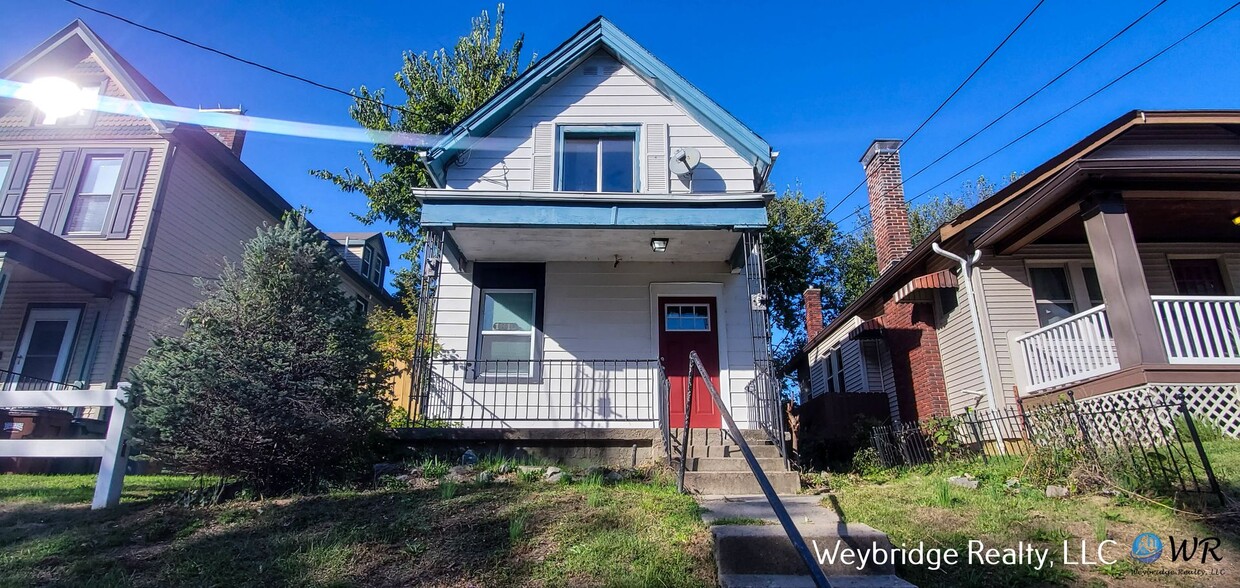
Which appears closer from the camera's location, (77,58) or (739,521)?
(739,521)

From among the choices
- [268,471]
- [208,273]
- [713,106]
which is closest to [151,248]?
[208,273]

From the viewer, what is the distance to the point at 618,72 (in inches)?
419

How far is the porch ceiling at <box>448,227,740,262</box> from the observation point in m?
8.69

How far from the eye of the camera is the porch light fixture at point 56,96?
42.6 ft

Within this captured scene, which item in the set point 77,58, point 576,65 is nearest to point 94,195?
point 77,58

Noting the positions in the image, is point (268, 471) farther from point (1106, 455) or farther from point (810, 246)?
point (810, 246)

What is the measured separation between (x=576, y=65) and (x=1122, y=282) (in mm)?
8215

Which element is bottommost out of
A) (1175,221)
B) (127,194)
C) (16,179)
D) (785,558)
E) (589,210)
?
(785,558)

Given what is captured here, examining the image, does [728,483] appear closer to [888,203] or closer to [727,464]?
[727,464]

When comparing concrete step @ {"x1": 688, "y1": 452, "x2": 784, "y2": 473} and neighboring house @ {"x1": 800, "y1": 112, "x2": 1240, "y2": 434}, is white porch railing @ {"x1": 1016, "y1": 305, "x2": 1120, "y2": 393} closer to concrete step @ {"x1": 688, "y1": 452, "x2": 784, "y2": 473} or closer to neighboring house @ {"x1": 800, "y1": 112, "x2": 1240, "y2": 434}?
neighboring house @ {"x1": 800, "y1": 112, "x2": 1240, "y2": 434}

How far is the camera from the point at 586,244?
9.08 metres

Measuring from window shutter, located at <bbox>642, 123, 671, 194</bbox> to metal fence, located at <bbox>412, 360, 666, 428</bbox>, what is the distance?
8.85 feet

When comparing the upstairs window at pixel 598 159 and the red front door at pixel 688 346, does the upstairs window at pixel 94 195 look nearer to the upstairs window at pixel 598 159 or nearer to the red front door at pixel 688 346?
the upstairs window at pixel 598 159

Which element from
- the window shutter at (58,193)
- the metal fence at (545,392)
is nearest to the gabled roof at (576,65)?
the metal fence at (545,392)
